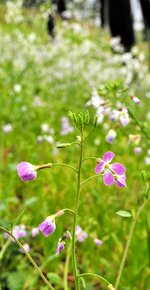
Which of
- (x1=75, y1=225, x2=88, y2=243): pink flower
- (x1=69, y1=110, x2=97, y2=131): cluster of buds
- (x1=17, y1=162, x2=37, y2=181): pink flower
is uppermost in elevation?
(x1=69, y1=110, x2=97, y2=131): cluster of buds

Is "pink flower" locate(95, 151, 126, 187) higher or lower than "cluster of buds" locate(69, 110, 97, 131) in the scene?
lower

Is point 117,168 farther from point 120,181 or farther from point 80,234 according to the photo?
point 80,234

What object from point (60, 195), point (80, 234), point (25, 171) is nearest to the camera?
point (25, 171)

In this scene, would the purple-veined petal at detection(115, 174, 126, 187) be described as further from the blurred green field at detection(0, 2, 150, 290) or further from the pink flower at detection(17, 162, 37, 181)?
the blurred green field at detection(0, 2, 150, 290)

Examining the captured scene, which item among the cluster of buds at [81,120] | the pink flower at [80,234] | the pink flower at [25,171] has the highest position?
the cluster of buds at [81,120]

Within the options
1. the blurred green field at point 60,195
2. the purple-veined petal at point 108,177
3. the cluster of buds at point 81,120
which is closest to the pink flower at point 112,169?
the purple-veined petal at point 108,177

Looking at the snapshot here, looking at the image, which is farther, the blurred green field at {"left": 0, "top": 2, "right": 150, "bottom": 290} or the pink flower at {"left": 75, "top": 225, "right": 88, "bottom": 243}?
the blurred green field at {"left": 0, "top": 2, "right": 150, "bottom": 290}

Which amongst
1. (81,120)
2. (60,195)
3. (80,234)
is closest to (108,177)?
(81,120)

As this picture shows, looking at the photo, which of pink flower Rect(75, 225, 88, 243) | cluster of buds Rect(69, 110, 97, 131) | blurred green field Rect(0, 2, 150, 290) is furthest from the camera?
blurred green field Rect(0, 2, 150, 290)

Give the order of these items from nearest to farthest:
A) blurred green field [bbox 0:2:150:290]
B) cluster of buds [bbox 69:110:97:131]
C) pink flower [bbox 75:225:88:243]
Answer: cluster of buds [bbox 69:110:97:131] → pink flower [bbox 75:225:88:243] → blurred green field [bbox 0:2:150:290]

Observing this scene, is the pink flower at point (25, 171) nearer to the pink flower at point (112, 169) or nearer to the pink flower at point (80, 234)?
the pink flower at point (112, 169)

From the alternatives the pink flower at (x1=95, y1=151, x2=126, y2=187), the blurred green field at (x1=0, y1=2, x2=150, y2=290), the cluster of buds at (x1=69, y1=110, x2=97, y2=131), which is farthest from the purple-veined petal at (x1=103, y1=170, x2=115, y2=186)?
the blurred green field at (x1=0, y1=2, x2=150, y2=290)

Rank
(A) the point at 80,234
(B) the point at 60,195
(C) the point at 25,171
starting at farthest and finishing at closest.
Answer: (B) the point at 60,195 → (A) the point at 80,234 → (C) the point at 25,171
